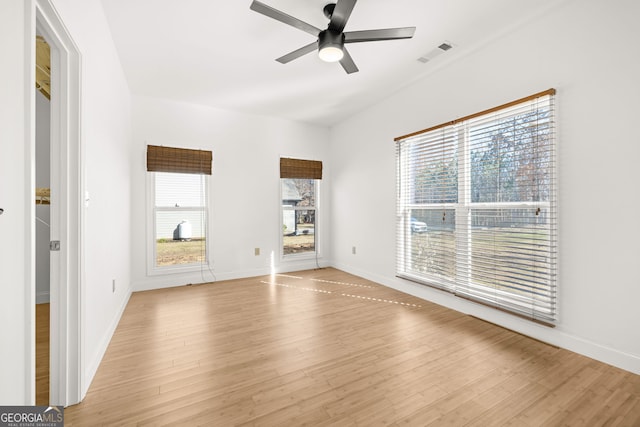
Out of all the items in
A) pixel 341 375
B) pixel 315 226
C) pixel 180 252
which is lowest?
pixel 341 375

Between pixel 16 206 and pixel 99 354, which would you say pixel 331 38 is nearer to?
pixel 16 206

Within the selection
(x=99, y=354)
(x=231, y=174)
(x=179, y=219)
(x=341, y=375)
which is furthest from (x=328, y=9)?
(x=179, y=219)

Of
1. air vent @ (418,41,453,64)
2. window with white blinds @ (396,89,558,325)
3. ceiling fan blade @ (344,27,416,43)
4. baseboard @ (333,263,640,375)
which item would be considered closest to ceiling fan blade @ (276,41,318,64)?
ceiling fan blade @ (344,27,416,43)

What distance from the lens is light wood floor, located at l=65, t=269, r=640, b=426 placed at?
5.14 feet

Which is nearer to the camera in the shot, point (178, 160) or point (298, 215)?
point (178, 160)

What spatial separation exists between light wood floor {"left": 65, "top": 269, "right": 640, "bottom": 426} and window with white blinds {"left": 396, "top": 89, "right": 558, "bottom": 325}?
1.34 feet

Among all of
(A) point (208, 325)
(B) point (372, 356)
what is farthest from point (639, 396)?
(A) point (208, 325)

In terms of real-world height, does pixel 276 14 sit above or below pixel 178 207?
above

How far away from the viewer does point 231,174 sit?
14.9 feet

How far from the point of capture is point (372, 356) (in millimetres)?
2186

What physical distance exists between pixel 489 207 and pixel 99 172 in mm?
3449

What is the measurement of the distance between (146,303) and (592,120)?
4709 millimetres

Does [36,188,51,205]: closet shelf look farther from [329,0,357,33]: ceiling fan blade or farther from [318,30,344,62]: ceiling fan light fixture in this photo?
[329,0,357,33]: ceiling fan blade

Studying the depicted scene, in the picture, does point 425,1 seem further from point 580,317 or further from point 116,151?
point 116,151
